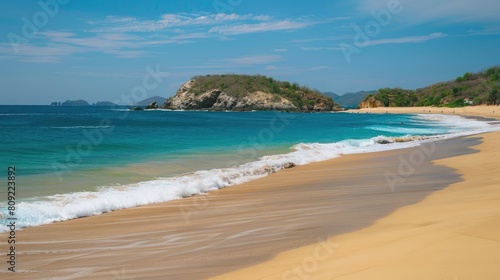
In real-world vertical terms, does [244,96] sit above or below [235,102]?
above

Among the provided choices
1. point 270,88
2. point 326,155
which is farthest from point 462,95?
point 326,155

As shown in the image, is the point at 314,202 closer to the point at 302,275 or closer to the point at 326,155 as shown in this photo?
the point at 302,275

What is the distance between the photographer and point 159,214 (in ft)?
27.8

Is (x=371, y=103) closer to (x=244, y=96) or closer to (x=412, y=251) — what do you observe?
(x=244, y=96)

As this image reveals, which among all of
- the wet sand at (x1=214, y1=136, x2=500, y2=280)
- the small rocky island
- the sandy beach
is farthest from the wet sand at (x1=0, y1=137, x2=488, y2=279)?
the small rocky island

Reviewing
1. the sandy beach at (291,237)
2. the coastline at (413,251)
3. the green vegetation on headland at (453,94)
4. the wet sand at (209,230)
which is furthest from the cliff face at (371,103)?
the coastline at (413,251)

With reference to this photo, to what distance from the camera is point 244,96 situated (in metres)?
134

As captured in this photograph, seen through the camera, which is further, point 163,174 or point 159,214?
point 163,174

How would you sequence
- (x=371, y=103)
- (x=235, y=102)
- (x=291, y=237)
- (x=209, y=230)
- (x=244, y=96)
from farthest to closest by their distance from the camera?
1. (x=371, y=103)
2. (x=244, y=96)
3. (x=235, y=102)
4. (x=209, y=230)
5. (x=291, y=237)

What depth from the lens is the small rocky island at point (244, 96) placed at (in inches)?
5231

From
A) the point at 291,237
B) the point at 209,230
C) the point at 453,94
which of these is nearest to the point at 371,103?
the point at 453,94

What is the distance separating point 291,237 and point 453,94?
12466 cm

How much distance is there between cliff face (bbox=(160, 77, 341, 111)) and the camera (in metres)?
132

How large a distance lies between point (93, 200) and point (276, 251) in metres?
5.18
